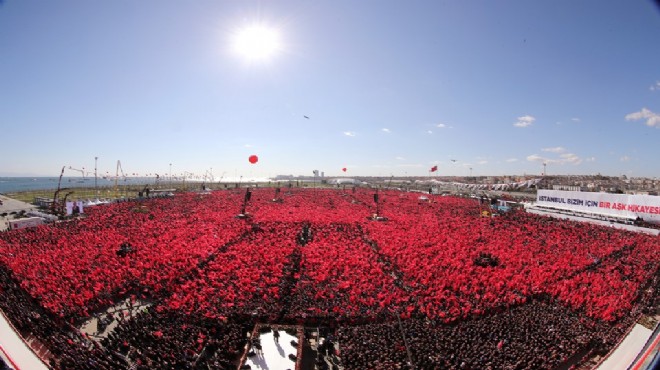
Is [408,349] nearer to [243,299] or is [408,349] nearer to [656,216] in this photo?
[243,299]

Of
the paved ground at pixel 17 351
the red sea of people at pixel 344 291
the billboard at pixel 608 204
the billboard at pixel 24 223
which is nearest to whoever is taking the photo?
the paved ground at pixel 17 351

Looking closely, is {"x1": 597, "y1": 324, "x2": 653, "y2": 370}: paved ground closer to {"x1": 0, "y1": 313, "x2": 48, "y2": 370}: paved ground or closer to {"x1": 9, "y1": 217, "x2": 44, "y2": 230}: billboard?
{"x1": 0, "y1": 313, "x2": 48, "y2": 370}: paved ground

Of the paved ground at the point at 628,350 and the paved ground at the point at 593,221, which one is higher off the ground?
the paved ground at the point at 593,221

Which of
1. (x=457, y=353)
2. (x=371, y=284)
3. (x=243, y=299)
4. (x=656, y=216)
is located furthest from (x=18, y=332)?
(x=656, y=216)

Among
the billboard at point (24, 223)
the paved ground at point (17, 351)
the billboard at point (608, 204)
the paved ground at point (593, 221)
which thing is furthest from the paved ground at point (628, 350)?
the billboard at point (24, 223)

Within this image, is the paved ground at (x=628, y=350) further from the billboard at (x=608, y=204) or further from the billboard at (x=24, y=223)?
the billboard at (x=24, y=223)

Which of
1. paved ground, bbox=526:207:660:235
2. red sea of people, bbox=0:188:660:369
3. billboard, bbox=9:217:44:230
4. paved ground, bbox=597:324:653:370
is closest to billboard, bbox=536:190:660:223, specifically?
paved ground, bbox=526:207:660:235
